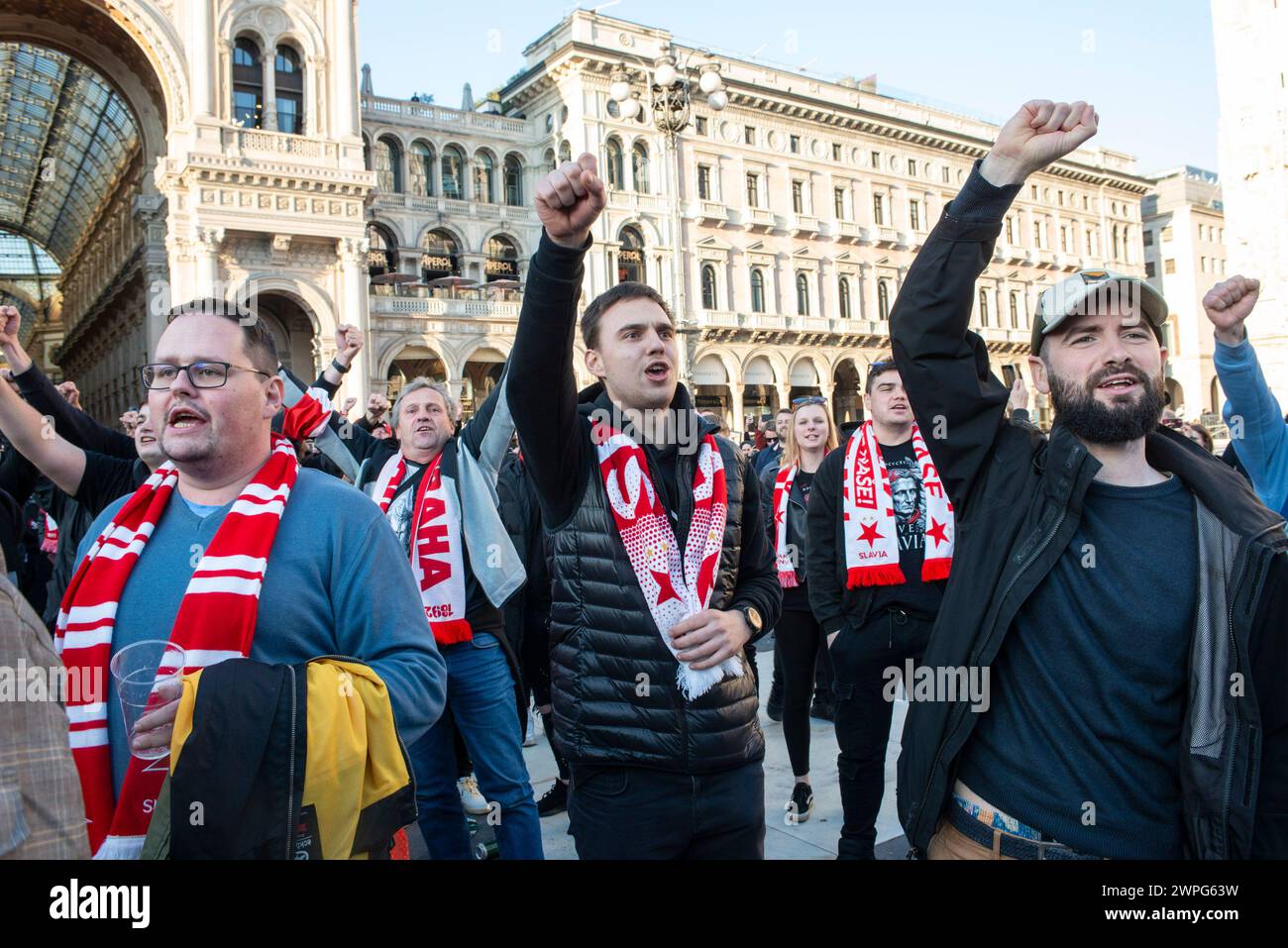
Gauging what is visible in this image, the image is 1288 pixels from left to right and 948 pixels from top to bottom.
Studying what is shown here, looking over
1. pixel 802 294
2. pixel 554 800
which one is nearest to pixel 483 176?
pixel 802 294

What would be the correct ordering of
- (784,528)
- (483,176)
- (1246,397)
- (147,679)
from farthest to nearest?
(483,176) < (784,528) < (1246,397) < (147,679)

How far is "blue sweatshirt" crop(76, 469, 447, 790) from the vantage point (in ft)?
6.64

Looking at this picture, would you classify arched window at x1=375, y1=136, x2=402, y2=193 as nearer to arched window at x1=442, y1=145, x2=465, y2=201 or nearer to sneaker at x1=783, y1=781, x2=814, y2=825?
arched window at x1=442, y1=145, x2=465, y2=201

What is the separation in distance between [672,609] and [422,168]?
32383 mm

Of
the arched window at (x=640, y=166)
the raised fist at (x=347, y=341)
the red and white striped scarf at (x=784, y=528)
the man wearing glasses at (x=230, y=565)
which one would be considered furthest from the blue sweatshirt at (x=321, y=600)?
the arched window at (x=640, y=166)

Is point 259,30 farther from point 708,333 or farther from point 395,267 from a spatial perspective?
point 708,333

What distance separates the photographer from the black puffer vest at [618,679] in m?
2.41

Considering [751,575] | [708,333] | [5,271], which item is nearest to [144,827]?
[751,575]

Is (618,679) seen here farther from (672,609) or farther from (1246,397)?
(1246,397)

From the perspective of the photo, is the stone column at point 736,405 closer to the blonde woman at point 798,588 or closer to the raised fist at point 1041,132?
the blonde woman at point 798,588

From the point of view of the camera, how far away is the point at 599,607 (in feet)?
8.33
